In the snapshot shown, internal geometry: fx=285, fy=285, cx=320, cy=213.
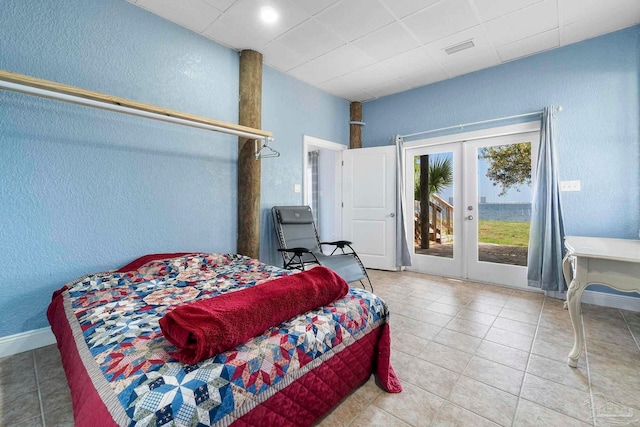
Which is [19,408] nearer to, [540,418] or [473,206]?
[540,418]

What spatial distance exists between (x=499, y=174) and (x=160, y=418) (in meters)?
4.11

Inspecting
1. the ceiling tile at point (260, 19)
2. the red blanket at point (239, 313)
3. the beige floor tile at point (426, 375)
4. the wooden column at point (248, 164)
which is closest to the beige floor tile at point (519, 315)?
the beige floor tile at point (426, 375)

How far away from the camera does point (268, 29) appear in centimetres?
280

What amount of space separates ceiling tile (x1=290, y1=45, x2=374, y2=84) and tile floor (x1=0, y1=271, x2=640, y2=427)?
2853mm

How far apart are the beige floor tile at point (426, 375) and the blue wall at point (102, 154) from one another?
82.9 inches

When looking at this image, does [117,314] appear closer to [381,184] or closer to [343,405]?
[343,405]

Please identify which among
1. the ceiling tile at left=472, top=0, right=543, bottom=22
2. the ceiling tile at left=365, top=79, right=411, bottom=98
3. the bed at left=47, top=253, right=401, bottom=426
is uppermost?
the ceiling tile at left=365, top=79, right=411, bottom=98

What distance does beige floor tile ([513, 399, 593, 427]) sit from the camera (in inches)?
54.0

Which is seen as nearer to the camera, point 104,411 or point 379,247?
point 104,411

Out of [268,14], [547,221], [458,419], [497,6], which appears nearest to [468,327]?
[458,419]

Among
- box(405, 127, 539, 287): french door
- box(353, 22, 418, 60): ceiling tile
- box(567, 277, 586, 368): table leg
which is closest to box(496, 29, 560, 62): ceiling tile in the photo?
box(405, 127, 539, 287): french door

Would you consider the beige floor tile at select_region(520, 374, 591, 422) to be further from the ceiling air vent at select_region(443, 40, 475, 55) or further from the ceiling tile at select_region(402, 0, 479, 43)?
the ceiling air vent at select_region(443, 40, 475, 55)

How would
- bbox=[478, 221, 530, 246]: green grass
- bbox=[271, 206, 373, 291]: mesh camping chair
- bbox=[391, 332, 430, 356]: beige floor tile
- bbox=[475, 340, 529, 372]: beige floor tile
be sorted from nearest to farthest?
bbox=[475, 340, 529, 372]: beige floor tile
bbox=[391, 332, 430, 356]: beige floor tile
bbox=[271, 206, 373, 291]: mesh camping chair
bbox=[478, 221, 530, 246]: green grass

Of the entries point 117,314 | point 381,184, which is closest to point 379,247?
point 381,184
